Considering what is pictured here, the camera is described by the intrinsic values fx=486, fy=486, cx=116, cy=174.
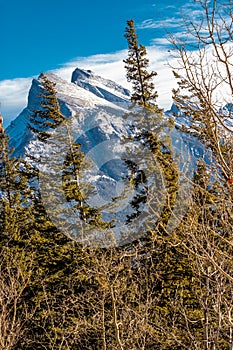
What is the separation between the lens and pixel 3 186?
26.3 meters

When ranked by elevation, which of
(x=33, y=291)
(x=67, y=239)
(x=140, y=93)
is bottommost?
(x=33, y=291)

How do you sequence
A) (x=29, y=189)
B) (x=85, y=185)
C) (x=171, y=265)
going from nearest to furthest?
(x=171, y=265), (x=85, y=185), (x=29, y=189)

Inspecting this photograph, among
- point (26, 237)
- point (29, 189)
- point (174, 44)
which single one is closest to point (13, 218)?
point (26, 237)

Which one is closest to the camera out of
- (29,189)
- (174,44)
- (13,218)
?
(174,44)

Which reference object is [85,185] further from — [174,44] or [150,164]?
[174,44]

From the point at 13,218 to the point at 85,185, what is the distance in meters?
4.31

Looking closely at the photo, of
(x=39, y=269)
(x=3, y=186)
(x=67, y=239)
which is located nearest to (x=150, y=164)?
(x=67, y=239)

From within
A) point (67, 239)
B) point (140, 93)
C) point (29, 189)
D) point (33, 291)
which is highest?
point (140, 93)

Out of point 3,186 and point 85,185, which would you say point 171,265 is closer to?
point 85,185

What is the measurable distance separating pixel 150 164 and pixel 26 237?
747cm

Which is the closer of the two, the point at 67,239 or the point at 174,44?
the point at 174,44

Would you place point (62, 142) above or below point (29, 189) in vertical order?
above

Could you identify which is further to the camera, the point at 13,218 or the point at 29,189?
the point at 29,189

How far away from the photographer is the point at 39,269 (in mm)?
20562
